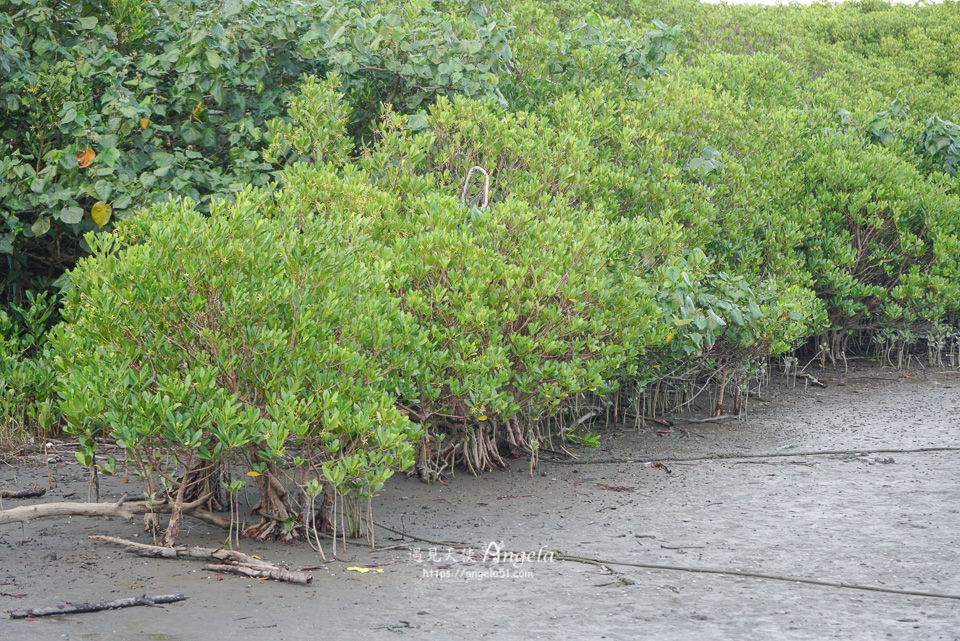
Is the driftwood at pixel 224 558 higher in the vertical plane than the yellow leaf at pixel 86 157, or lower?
lower

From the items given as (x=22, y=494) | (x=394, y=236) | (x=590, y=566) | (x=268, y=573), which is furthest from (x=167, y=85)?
(x=590, y=566)

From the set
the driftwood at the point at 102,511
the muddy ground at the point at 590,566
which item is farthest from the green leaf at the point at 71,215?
the driftwood at the point at 102,511

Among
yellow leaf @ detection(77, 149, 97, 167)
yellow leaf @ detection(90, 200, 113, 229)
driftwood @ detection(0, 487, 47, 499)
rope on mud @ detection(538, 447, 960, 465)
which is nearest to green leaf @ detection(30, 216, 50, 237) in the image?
yellow leaf @ detection(90, 200, 113, 229)

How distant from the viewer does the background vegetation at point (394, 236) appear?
14.5ft

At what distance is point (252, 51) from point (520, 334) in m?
3.58

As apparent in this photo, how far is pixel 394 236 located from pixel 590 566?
2.49 m

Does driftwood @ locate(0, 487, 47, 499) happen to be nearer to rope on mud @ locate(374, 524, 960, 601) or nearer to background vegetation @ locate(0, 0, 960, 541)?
background vegetation @ locate(0, 0, 960, 541)

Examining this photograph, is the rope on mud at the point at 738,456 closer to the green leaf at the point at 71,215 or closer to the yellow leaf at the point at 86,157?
the green leaf at the point at 71,215

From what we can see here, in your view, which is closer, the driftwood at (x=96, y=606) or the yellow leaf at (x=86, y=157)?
the driftwood at (x=96, y=606)

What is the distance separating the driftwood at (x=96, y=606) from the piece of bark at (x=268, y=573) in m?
0.34

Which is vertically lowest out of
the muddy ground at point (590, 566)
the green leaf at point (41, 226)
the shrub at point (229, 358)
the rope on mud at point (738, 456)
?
the muddy ground at point (590, 566)

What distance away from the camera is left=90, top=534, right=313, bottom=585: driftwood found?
4133 millimetres

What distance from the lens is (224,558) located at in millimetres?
4340

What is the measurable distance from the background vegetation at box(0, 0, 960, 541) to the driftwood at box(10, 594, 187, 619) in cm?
68
